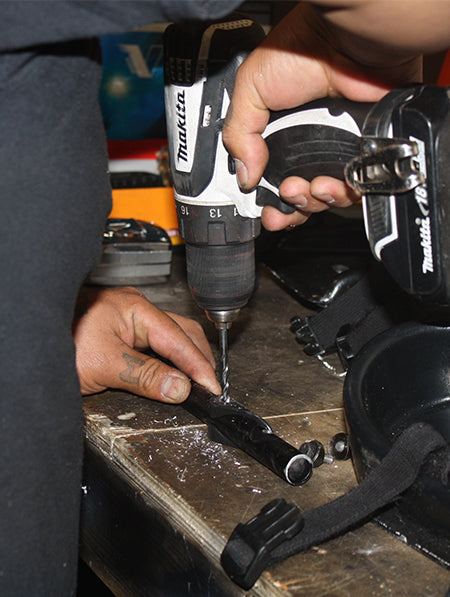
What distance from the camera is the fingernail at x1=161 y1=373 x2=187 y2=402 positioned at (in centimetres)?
77

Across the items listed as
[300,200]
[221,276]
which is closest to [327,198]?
[300,200]

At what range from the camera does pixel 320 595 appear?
50 centimetres

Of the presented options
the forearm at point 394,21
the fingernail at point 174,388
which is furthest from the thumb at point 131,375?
the forearm at point 394,21

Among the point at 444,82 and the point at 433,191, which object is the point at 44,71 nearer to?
Answer: the point at 433,191

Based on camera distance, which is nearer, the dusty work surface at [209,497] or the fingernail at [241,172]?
the dusty work surface at [209,497]

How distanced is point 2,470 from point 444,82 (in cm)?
117

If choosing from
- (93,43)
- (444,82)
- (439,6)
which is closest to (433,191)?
(439,6)

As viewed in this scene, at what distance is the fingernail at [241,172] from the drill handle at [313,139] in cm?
3

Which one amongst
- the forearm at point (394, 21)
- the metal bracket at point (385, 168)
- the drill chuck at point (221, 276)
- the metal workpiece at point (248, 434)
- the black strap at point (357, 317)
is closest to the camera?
the forearm at point (394, 21)

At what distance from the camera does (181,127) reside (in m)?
0.73

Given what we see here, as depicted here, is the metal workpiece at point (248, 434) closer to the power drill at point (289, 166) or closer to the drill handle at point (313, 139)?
the power drill at point (289, 166)

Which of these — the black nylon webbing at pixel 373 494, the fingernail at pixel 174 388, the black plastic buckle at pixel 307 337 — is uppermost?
the black nylon webbing at pixel 373 494

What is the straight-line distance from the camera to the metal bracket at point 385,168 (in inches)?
20.9

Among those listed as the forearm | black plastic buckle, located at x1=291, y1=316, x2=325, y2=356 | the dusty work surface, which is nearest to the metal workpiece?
the dusty work surface
